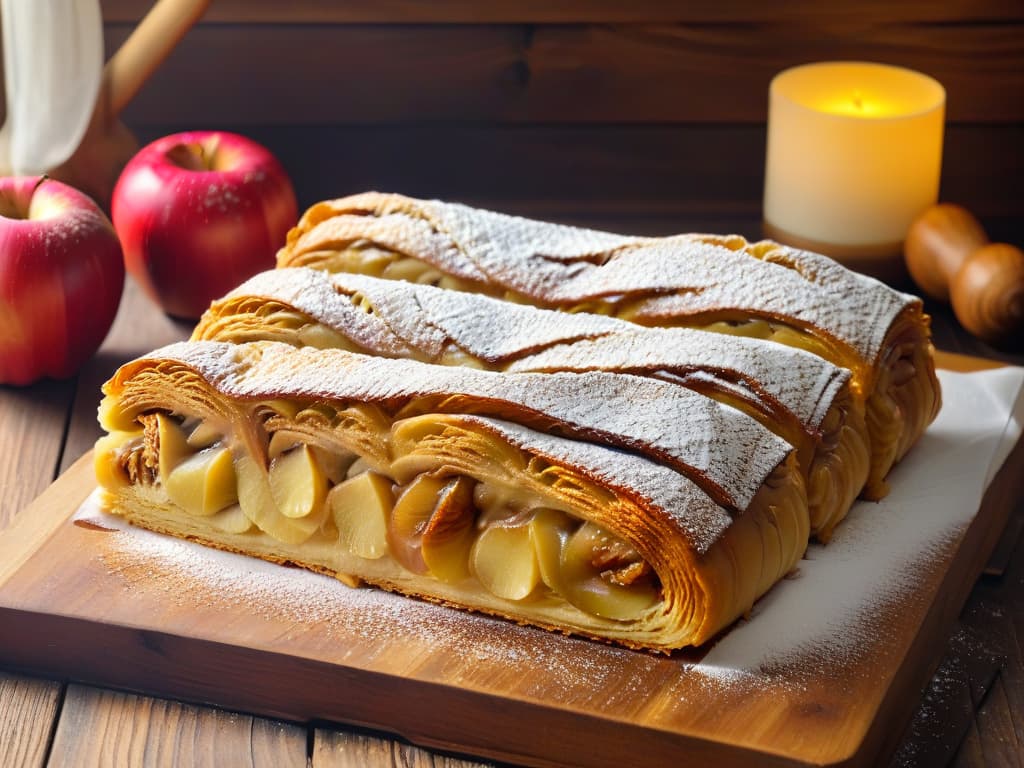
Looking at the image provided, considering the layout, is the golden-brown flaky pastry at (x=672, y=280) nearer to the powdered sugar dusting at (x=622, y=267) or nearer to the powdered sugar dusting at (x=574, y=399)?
the powdered sugar dusting at (x=622, y=267)

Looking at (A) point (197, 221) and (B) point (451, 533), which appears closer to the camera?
(B) point (451, 533)

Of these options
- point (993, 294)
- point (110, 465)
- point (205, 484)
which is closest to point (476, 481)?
point (205, 484)

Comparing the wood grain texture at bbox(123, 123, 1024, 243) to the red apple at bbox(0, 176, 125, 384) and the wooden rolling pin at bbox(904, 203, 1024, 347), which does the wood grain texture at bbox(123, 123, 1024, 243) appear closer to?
the wooden rolling pin at bbox(904, 203, 1024, 347)

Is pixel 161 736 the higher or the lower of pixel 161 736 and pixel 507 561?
the lower

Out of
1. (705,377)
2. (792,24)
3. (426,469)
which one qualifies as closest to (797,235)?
(792,24)

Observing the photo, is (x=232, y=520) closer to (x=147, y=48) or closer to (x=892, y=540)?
(x=892, y=540)

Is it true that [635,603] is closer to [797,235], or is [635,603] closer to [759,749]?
[759,749]

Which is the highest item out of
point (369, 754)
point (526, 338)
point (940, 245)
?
point (526, 338)

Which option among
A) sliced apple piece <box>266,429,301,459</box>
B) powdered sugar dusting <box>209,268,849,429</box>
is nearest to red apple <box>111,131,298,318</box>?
powdered sugar dusting <box>209,268,849,429</box>
